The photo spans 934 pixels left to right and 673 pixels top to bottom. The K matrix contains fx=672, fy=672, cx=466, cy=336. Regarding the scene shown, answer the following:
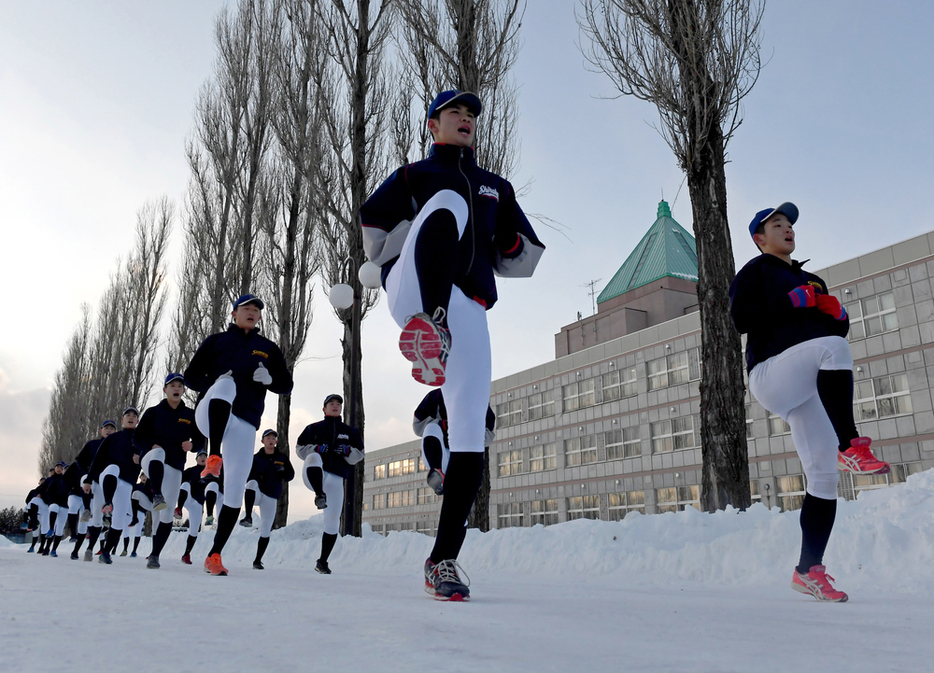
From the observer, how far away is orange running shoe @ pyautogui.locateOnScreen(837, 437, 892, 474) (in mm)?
2891

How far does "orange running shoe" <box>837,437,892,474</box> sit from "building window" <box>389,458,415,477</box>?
71.5 meters

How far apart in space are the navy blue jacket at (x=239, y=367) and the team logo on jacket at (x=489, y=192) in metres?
3.03

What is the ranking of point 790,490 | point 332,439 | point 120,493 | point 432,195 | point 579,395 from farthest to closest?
1. point 579,395
2. point 790,490
3. point 120,493
4. point 332,439
5. point 432,195

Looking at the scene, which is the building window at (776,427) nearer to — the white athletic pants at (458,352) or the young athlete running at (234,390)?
the young athlete running at (234,390)

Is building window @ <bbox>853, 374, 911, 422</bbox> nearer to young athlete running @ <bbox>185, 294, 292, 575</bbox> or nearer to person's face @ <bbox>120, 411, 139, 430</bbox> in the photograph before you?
person's face @ <bbox>120, 411, 139, 430</bbox>

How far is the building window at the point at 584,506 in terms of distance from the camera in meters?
50.8

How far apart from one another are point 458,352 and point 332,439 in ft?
17.0

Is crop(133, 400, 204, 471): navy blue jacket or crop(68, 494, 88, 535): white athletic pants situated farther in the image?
crop(68, 494, 88, 535): white athletic pants

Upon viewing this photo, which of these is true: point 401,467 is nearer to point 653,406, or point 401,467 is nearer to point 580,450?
point 580,450

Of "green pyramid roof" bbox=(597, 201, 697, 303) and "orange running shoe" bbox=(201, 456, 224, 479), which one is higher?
"green pyramid roof" bbox=(597, 201, 697, 303)

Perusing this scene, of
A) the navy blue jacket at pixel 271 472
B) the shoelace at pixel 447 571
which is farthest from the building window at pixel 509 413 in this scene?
the shoelace at pixel 447 571

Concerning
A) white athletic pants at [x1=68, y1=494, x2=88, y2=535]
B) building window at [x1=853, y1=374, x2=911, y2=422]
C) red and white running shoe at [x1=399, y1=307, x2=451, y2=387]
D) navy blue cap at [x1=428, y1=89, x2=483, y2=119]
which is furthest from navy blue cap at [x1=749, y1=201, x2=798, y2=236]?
building window at [x1=853, y1=374, x2=911, y2=422]

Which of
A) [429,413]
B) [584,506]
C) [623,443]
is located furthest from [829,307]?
[584,506]

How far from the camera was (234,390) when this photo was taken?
16.8 ft
